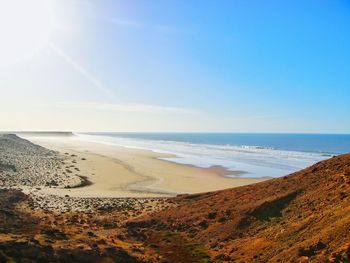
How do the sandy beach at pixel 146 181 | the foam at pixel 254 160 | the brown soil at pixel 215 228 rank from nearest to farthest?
the brown soil at pixel 215 228 → the sandy beach at pixel 146 181 → the foam at pixel 254 160

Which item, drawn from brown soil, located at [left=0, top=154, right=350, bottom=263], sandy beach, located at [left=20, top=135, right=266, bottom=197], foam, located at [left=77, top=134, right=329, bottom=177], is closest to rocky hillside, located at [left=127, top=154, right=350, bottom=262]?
brown soil, located at [left=0, top=154, right=350, bottom=263]

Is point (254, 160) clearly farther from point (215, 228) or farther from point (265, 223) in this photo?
point (265, 223)

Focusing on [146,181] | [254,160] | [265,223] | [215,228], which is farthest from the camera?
[254,160]

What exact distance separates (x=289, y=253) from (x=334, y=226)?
6.80 ft

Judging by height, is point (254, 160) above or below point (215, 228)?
above

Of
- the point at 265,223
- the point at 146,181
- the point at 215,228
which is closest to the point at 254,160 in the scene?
the point at 146,181

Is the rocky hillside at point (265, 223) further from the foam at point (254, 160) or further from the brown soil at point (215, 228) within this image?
the foam at point (254, 160)

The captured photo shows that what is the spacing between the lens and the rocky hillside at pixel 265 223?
1479cm

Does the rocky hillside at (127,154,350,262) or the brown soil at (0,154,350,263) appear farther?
the rocky hillside at (127,154,350,262)

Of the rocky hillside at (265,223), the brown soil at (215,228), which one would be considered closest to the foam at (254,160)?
the rocky hillside at (265,223)

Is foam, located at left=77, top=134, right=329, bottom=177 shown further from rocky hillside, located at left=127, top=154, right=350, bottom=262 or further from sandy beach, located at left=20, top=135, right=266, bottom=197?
rocky hillside, located at left=127, top=154, right=350, bottom=262

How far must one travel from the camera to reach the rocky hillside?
14.8 meters

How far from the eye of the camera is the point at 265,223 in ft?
64.4

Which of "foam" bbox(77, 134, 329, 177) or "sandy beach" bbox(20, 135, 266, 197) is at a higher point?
"foam" bbox(77, 134, 329, 177)
